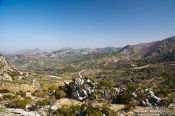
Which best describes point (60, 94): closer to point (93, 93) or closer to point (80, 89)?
point (80, 89)

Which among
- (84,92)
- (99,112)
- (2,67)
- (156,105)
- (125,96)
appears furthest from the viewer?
(2,67)

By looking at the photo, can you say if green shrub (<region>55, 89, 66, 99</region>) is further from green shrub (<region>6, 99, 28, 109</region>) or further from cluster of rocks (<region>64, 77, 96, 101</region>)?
green shrub (<region>6, 99, 28, 109</region>)

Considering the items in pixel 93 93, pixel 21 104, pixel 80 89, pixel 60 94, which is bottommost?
pixel 21 104

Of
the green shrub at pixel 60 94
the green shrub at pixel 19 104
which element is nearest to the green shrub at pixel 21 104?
the green shrub at pixel 19 104

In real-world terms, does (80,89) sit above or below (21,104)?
above

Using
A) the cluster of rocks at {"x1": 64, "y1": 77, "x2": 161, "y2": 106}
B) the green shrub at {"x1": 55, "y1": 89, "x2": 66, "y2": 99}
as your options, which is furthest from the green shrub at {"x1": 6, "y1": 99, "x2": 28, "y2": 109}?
the cluster of rocks at {"x1": 64, "y1": 77, "x2": 161, "y2": 106}

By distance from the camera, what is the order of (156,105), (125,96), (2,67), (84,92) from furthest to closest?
(2,67)
(84,92)
(125,96)
(156,105)

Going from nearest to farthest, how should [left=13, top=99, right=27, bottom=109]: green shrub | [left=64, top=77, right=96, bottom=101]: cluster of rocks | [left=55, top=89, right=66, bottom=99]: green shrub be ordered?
1. [left=13, top=99, right=27, bottom=109]: green shrub
2. [left=64, top=77, right=96, bottom=101]: cluster of rocks
3. [left=55, top=89, right=66, bottom=99]: green shrub

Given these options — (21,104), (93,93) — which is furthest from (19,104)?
(93,93)

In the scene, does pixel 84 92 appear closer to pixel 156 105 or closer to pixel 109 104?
pixel 109 104

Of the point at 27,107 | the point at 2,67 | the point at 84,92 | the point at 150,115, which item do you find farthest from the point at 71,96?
the point at 2,67

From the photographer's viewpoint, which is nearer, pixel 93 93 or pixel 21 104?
pixel 21 104
